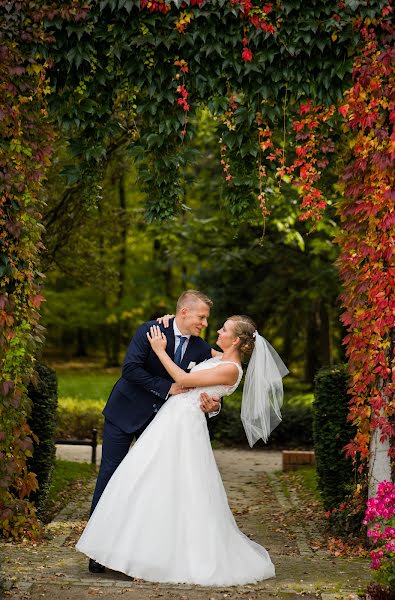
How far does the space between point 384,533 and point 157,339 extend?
6.86ft

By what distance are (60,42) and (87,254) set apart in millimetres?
7297

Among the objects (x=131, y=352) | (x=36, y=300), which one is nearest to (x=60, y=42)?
(x=36, y=300)

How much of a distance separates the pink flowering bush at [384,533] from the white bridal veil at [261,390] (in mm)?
956

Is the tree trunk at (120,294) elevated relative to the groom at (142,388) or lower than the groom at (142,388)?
elevated

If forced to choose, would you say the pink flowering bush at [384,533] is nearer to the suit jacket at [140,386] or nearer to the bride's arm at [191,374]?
the bride's arm at [191,374]

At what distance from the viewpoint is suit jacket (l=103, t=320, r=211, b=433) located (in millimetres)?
6180

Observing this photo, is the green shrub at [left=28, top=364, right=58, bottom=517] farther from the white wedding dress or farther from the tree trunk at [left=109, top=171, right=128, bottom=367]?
the tree trunk at [left=109, top=171, right=128, bottom=367]

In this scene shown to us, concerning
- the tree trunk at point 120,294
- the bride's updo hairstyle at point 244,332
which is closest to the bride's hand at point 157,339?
the bride's updo hairstyle at point 244,332

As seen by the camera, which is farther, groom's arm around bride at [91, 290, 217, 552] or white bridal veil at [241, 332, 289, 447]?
white bridal veil at [241, 332, 289, 447]

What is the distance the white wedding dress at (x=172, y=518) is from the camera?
5.71 metres

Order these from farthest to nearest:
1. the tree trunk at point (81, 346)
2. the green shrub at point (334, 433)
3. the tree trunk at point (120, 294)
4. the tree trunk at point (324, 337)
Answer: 1. the tree trunk at point (81, 346)
2. the tree trunk at point (120, 294)
3. the tree trunk at point (324, 337)
4. the green shrub at point (334, 433)

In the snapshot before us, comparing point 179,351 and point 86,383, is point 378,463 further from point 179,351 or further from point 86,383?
point 86,383

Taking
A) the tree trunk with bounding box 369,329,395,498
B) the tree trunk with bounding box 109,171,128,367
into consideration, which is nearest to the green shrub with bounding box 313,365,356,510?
the tree trunk with bounding box 369,329,395,498

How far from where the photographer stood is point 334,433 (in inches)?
310
